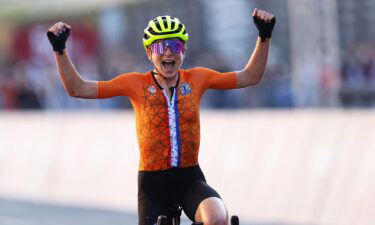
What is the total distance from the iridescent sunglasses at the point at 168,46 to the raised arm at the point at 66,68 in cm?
51

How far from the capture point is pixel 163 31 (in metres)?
7.70

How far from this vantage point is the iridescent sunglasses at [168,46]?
7.62m

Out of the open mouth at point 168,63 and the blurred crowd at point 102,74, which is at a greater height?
the open mouth at point 168,63

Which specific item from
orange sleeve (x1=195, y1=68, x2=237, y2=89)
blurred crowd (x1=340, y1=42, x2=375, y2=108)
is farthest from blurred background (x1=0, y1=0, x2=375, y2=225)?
orange sleeve (x1=195, y1=68, x2=237, y2=89)

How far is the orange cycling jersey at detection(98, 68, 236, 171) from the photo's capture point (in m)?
7.74

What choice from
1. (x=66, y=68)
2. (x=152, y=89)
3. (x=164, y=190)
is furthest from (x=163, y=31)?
(x=164, y=190)

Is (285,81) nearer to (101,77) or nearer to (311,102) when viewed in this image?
(311,102)

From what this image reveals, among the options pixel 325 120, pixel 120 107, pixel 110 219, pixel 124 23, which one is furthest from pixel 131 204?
pixel 124 23

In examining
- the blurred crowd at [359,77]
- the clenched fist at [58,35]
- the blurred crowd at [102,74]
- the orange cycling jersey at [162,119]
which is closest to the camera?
the clenched fist at [58,35]

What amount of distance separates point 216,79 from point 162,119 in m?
0.54

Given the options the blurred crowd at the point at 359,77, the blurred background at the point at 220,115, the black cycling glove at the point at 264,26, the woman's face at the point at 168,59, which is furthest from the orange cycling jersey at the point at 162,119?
the blurred crowd at the point at 359,77

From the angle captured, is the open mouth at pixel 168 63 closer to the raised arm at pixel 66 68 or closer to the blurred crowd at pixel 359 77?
the raised arm at pixel 66 68

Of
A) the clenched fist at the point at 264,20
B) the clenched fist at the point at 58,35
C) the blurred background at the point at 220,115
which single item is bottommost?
the blurred background at the point at 220,115

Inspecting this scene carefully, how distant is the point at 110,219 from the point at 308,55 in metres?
6.63
